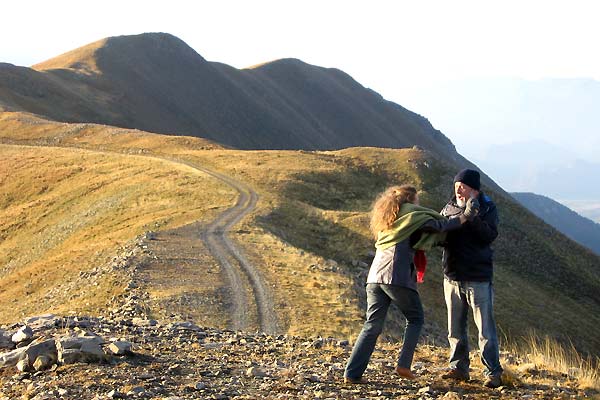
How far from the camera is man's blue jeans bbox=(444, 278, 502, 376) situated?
32.9 feet

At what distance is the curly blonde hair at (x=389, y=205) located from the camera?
9.72 metres

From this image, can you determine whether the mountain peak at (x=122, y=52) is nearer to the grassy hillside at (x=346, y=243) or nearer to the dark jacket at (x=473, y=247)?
the grassy hillside at (x=346, y=243)

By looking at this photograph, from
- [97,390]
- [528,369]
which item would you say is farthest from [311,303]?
[97,390]

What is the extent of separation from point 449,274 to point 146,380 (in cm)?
471

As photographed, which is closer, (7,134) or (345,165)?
(345,165)

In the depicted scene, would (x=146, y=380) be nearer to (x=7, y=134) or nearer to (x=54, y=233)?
(x=54, y=233)

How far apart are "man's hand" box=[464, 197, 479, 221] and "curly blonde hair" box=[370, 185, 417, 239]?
0.78 m

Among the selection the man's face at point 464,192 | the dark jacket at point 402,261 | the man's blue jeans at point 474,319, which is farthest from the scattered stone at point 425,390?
the man's face at point 464,192

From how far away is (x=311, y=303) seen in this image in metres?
22.2

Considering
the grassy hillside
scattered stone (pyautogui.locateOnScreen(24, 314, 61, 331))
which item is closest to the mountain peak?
the grassy hillside

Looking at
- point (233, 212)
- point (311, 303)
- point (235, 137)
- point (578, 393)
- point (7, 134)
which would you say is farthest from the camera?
point (235, 137)

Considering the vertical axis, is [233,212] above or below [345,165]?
below

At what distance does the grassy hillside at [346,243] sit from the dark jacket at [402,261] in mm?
9705

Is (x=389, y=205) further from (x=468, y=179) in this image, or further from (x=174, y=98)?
(x=174, y=98)
